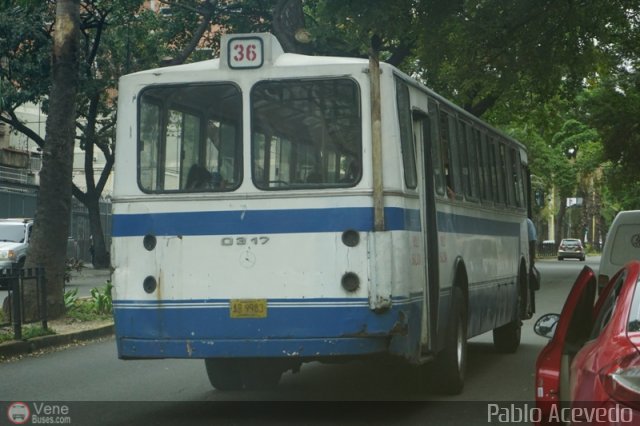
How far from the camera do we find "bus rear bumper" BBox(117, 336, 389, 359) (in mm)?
9445

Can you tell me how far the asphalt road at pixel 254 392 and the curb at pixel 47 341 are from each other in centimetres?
31

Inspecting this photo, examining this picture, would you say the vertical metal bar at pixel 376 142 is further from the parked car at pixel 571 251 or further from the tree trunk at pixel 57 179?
the parked car at pixel 571 251

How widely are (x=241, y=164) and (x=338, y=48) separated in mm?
22726

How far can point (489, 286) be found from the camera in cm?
1388

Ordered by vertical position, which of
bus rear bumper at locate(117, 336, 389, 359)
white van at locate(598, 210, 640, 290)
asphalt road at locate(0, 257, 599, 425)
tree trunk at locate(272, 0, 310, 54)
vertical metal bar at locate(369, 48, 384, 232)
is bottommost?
asphalt road at locate(0, 257, 599, 425)

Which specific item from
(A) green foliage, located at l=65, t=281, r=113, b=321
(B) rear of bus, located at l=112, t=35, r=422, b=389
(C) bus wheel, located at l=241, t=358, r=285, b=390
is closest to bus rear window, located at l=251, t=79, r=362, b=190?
(B) rear of bus, located at l=112, t=35, r=422, b=389

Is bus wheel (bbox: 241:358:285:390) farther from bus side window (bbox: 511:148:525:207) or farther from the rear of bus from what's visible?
bus side window (bbox: 511:148:525:207)

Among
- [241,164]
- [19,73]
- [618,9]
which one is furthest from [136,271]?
[19,73]

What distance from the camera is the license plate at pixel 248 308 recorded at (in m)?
9.58

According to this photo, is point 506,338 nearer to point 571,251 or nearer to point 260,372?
point 260,372

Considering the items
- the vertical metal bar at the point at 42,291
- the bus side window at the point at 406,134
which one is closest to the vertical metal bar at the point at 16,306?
the vertical metal bar at the point at 42,291

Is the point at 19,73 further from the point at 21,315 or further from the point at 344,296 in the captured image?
the point at 344,296

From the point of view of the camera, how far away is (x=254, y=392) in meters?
11.8

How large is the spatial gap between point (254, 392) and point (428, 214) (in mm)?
2527
